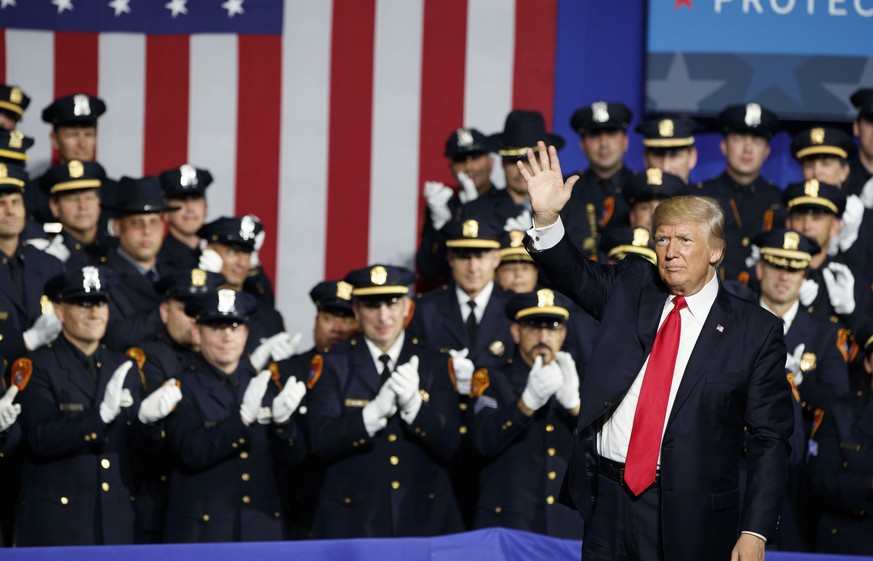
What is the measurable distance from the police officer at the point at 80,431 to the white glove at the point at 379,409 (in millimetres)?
879

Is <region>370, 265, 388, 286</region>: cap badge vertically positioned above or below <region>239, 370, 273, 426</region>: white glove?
above

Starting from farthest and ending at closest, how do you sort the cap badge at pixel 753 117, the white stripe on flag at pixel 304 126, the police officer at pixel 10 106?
1. the white stripe on flag at pixel 304 126
2. the police officer at pixel 10 106
3. the cap badge at pixel 753 117

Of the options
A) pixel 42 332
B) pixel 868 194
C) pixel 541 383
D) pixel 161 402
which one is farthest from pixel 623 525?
pixel 868 194

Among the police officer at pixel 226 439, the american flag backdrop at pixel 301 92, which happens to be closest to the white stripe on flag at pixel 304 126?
the american flag backdrop at pixel 301 92

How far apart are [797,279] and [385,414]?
211 centimetres

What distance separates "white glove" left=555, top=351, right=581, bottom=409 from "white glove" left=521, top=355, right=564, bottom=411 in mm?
99

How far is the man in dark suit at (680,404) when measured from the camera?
350 cm

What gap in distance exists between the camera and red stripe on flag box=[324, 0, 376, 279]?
8.37 meters

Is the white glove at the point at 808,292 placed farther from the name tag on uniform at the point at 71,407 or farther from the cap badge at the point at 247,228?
the name tag on uniform at the point at 71,407

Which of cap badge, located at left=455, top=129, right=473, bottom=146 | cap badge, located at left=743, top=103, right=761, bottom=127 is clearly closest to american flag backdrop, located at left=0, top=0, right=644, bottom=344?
cap badge, located at left=455, top=129, right=473, bottom=146

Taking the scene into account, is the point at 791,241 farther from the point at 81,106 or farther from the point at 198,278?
the point at 81,106

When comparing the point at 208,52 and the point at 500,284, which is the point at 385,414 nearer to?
the point at 500,284

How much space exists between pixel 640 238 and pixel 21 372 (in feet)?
9.31

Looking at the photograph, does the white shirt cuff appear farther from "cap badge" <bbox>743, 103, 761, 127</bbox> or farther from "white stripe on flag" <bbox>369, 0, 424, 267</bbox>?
"white stripe on flag" <bbox>369, 0, 424, 267</bbox>
